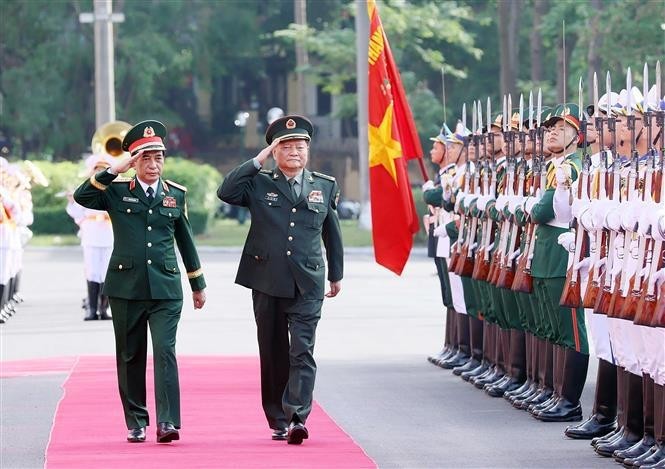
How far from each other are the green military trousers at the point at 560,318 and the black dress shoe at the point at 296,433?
6.21 feet

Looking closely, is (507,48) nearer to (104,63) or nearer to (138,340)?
(104,63)

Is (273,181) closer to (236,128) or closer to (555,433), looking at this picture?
(555,433)

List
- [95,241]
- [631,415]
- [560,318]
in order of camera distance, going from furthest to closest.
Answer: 1. [95,241]
2. [560,318]
3. [631,415]

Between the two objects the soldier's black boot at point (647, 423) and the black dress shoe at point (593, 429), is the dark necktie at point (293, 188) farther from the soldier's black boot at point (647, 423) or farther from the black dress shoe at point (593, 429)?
the soldier's black boot at point (647, 423)

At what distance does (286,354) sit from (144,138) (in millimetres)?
1553


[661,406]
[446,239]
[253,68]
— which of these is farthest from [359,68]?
[661,406]

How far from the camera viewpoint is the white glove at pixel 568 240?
36.9 feet

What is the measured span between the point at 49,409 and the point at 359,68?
102ft

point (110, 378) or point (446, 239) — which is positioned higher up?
point (446, 239)

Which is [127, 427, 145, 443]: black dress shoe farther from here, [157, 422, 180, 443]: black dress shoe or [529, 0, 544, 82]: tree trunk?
[529, 0, 544, 82]: tree trunk

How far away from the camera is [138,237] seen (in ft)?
37.1

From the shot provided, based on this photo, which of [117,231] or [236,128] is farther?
[236,128]

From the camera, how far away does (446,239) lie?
52.5 ft

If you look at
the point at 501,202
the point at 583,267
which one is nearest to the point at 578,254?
the point at 583,267
